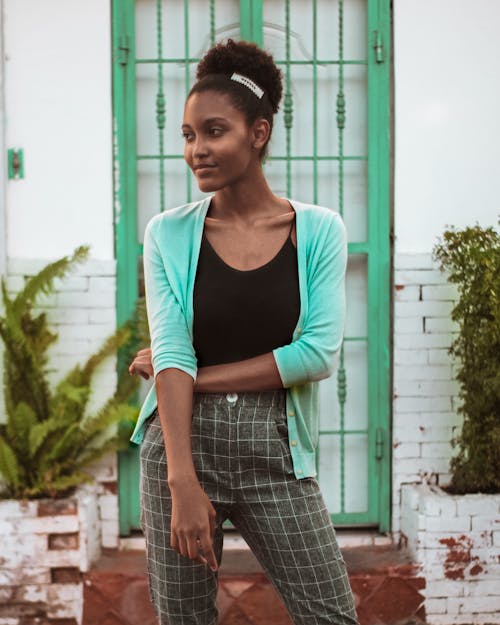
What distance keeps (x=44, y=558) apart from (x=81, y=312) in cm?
115

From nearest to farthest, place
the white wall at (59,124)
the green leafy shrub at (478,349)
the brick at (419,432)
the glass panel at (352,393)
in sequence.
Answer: the green leafy shrub at (478,349) < the white wall at (59,124) < the brick at (419,432) < the glass panel at (352,393)

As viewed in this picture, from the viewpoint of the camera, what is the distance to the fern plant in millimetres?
4301

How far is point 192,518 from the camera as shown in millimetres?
2178

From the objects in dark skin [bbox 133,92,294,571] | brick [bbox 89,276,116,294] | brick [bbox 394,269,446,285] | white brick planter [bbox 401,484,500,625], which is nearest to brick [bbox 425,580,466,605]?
white brick planter [bbox 401,484,500,625]

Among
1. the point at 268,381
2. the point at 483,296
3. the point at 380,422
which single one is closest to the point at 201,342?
the point at 268,381

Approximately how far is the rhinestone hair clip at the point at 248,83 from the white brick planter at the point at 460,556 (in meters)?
2.57

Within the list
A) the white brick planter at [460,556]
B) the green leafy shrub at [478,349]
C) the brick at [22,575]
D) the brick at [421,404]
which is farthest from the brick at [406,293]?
the brick at [22,575]

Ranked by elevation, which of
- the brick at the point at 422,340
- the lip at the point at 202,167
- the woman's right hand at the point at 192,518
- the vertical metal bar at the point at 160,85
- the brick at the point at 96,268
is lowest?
the woman's right hand at the point at 192,518

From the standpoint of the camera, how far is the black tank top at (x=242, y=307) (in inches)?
89.7

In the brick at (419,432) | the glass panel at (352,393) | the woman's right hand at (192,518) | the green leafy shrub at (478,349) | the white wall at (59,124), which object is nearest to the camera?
the woman's right hand at (192,518)

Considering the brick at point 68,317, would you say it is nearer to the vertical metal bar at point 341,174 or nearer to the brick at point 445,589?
the vertical metal bar at point 341,174

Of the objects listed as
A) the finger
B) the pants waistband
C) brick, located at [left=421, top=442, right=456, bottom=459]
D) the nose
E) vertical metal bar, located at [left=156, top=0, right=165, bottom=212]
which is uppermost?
vertical metal bar, located at [left=156, top=0, right=165, bottom=212]

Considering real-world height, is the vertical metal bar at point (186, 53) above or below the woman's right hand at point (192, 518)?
above

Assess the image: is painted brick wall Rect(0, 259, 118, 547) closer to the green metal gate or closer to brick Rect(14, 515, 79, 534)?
the green metal gate
